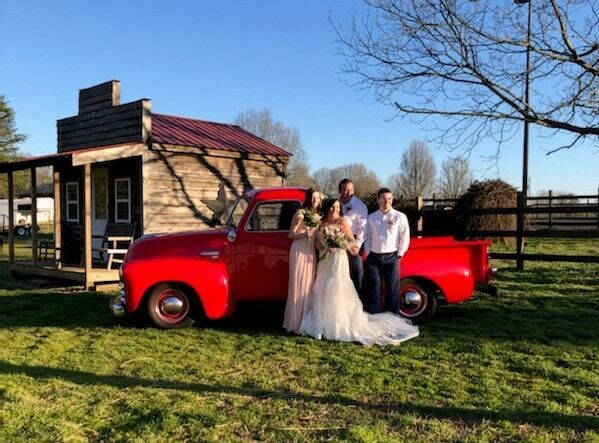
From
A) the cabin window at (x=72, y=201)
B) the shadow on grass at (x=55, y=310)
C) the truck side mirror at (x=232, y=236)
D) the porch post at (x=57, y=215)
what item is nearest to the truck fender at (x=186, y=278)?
the truck side mirror at (x=232, y=236)

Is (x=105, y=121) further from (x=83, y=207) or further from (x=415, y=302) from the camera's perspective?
(x=415, y=302)

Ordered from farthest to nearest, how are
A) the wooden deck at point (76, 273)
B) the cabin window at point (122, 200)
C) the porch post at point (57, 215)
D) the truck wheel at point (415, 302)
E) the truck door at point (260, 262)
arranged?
the cabin window at point (122, 200)
the porch post at point (57, 215)
the wooden deck at point (76, 273)
the truck wheel at point (415, 302)
the truck door at point (260, 262)

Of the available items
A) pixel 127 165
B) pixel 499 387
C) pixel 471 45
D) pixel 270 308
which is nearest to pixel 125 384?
pixel 270 308

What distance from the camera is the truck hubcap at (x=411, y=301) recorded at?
741 centimetres

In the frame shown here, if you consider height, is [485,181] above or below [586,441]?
above

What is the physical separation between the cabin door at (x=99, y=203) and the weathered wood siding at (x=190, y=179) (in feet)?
7.37

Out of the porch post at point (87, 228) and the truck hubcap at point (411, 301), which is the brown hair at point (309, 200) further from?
the porch post at point (87, 228)

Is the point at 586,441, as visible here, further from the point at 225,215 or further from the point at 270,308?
the point at 225,215

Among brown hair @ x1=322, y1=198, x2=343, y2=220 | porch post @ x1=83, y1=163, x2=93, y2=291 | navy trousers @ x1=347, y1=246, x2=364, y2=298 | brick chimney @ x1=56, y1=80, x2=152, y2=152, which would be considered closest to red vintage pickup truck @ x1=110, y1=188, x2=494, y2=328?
brown hair @ x1=322, y1=198, x2=343, y2=220

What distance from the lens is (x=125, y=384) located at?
16.3ft

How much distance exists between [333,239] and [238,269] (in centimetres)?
133

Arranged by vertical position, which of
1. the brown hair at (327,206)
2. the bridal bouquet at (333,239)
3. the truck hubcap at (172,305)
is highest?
the brown hair at (327,206)

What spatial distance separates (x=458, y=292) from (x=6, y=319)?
6465 mm

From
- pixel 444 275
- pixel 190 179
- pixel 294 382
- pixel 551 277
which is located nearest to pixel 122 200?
pixel 190 179
